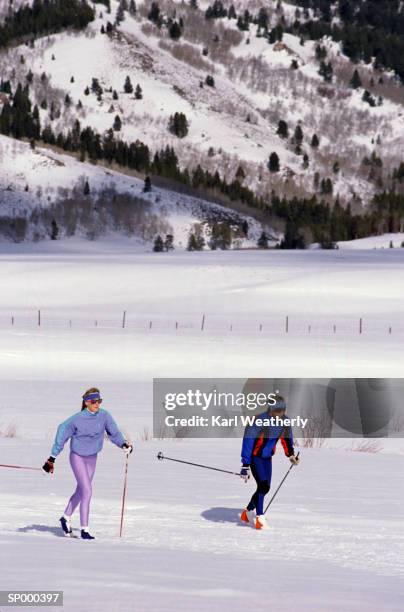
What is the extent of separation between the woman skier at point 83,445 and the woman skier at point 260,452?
1.34 metres

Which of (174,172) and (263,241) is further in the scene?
(174,172)

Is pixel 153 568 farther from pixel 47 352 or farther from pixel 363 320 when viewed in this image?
pixel 363 320

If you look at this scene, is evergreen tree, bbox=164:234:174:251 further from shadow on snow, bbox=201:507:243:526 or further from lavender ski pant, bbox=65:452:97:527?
lavender ski pant, bbox=65:452:97:527

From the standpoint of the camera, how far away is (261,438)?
35.3 feet

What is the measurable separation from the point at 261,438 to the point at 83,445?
1814mm

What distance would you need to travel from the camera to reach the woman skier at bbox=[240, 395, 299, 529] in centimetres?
1062

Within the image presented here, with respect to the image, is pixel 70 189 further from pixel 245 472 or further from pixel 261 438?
pixel 245 472

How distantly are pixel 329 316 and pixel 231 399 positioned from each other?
105 feet

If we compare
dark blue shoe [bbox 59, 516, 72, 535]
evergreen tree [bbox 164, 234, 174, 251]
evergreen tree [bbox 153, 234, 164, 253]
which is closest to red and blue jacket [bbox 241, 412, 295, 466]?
dark blue shoe [bbox 59, 516, 72, 535]

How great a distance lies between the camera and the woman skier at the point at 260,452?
10.6 metres

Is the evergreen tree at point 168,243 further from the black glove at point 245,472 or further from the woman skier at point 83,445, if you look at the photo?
the woman skier at point 83,445

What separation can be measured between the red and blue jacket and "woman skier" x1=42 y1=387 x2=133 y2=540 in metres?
1.32

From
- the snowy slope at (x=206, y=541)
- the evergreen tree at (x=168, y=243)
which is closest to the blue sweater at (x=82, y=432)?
the snowy slope at (x=206, y=541)

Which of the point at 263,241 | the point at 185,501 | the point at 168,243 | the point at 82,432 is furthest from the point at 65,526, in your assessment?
the point at 263,241
